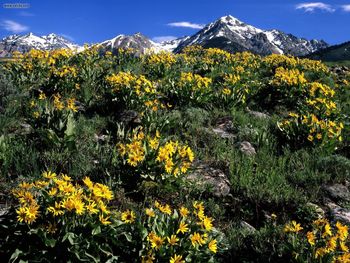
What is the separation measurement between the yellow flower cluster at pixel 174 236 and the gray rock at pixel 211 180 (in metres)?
1.48

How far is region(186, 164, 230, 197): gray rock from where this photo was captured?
5.93 metres

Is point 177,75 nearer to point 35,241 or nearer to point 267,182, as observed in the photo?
point 267,182

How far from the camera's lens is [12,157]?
5988 millimetres

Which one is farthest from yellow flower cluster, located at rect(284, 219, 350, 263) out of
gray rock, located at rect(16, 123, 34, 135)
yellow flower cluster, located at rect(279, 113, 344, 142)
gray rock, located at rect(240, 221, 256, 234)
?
gray rock, located at rect(16, 123, 34, 135)

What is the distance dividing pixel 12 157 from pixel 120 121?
2.51 metres

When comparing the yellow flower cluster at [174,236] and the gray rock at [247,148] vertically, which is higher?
the gray rock at [247,148]

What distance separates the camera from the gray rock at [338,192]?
5.95 meters

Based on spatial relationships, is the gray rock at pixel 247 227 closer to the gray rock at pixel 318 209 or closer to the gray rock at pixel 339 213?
the gray rock at pixel 318 209

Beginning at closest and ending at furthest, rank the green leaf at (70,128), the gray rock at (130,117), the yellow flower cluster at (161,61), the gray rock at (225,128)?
the green leaf at (70,128) → the gray rock at (130,117) → the gray rock at (225,128) → the yellow flower cluster at (161,61)

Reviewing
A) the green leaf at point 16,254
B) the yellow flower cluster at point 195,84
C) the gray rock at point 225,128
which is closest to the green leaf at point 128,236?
the green leaf at point 16,254

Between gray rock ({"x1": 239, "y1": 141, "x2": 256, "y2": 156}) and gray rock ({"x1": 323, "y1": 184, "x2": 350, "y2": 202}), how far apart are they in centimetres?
149

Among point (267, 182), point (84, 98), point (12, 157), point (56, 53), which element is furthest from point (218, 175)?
point (56, 53)

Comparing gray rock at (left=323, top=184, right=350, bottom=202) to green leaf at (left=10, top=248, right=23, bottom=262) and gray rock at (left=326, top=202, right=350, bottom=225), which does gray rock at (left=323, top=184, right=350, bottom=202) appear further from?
green leaf at (left=10, top=248, right=23, bottom=262)

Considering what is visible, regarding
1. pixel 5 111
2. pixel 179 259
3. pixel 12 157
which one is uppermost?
pixel 5 111
